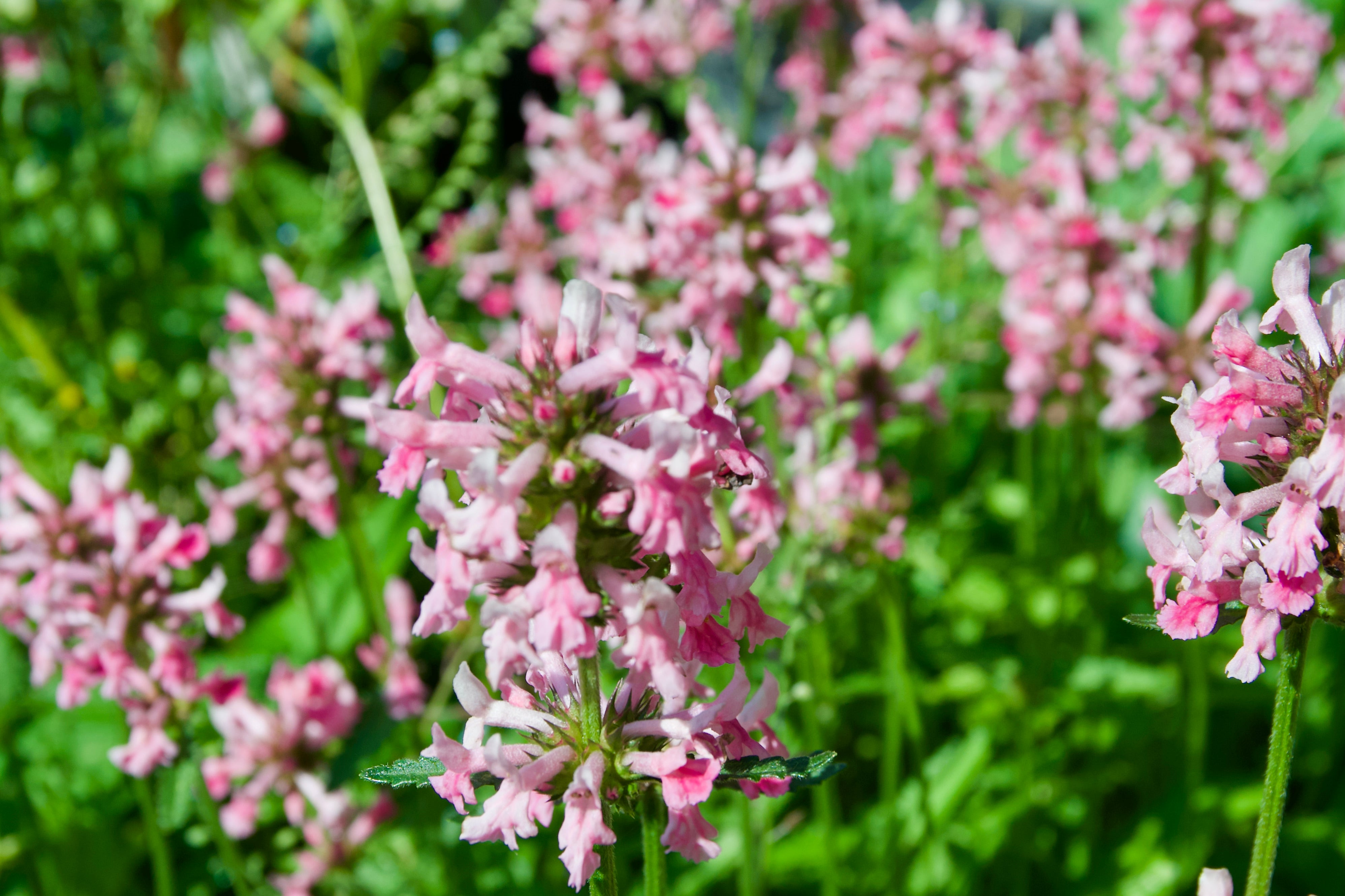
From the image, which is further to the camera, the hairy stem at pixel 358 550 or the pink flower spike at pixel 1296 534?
the hairy stem at pixel 358 550

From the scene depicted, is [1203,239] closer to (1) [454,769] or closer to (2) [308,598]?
(2) [308,598]

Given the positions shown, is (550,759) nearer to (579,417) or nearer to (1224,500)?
(579,417)

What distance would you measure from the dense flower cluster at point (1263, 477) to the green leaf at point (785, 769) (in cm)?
42

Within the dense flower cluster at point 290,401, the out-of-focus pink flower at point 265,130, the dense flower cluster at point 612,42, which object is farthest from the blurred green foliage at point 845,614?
the dense flower cluster at point 612,42

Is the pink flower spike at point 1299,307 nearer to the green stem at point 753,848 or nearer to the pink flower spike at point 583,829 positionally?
the pink flower spike at point 583,829

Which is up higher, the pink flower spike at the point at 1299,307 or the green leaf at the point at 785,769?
the pink flower spike at the point at 1299,307

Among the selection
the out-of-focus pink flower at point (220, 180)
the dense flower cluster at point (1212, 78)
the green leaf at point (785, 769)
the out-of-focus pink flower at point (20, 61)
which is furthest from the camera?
the out-of-focus pink flower at point (20, 61)

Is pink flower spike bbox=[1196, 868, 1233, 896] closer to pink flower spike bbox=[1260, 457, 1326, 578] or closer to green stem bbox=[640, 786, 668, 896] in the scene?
pink flower spike bbox=[1260, 457, 1326, 578]

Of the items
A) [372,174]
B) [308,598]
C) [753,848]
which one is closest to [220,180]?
[372,174]

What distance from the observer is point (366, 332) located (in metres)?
→ 2.99

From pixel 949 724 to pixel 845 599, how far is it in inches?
71.7

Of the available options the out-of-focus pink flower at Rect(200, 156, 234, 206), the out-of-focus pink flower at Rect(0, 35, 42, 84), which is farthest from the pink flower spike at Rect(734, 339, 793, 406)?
the out-of-focus pink flower at Rect(0, 35, 42, 84)

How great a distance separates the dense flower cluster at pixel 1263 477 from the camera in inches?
46.9

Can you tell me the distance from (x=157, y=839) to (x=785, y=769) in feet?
6.35
